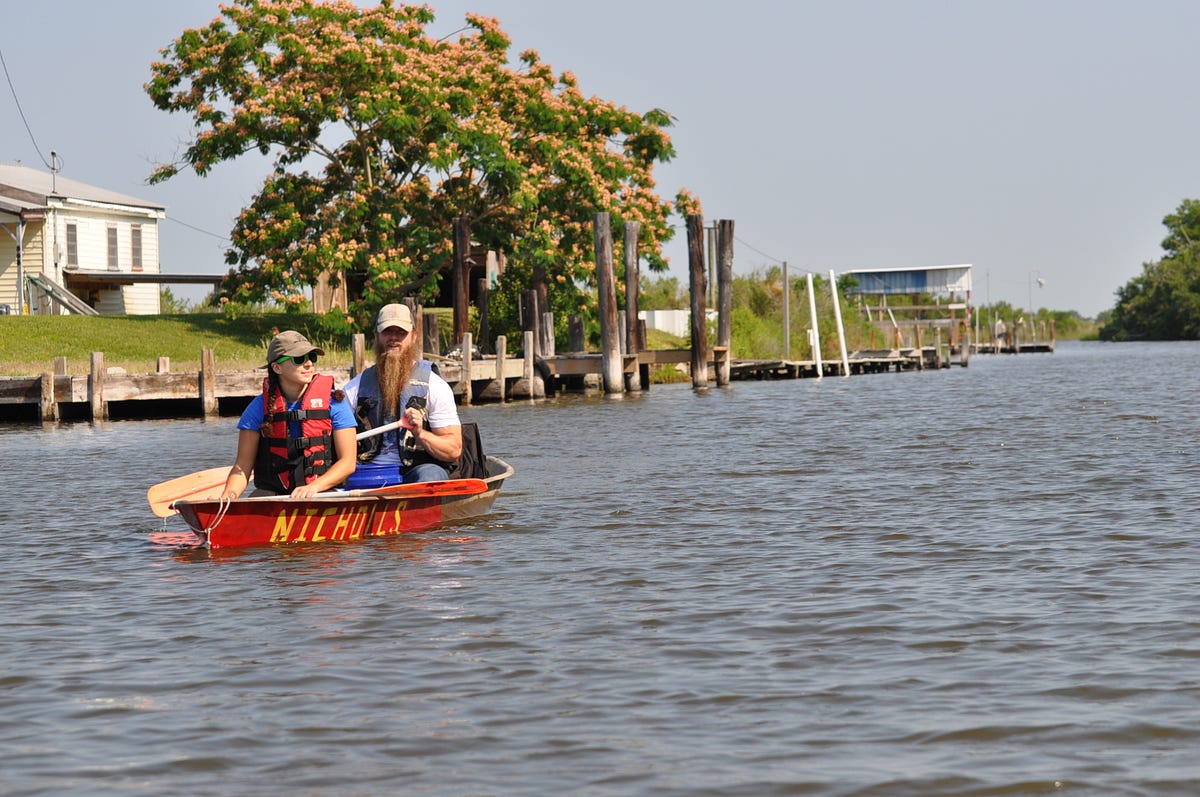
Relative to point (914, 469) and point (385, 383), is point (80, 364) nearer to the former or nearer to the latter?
point (914, 469)

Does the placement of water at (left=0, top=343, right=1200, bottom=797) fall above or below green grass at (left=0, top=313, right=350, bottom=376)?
below

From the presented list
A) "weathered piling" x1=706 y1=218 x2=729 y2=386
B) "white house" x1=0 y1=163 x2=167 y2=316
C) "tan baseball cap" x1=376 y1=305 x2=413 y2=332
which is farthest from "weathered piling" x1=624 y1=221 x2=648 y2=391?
"tan baseball cap" x1=376 y1=305 x2=413 y2=332

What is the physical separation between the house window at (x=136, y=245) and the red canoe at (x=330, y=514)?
38.3 m

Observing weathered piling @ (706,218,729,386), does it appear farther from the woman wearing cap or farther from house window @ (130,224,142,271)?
the woman wearing cap

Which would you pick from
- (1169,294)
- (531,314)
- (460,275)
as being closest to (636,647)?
(460,275)

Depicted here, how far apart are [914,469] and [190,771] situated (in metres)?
13.3

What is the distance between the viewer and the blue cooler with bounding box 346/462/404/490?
12.3 meters

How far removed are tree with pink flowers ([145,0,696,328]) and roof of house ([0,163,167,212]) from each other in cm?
753

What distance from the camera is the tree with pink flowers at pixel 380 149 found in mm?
37250

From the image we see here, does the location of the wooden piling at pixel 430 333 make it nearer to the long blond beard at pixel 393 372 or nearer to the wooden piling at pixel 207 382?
the wooden piling at pixel 207 382

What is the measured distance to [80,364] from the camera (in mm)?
33438

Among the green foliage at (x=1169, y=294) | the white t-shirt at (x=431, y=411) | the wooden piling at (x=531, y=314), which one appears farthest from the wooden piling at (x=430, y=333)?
the green foliage at (x=1169, y=294)

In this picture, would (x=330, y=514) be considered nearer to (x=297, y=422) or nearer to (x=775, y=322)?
(x=297, y=422)

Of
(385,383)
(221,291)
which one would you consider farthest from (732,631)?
(221,291)
